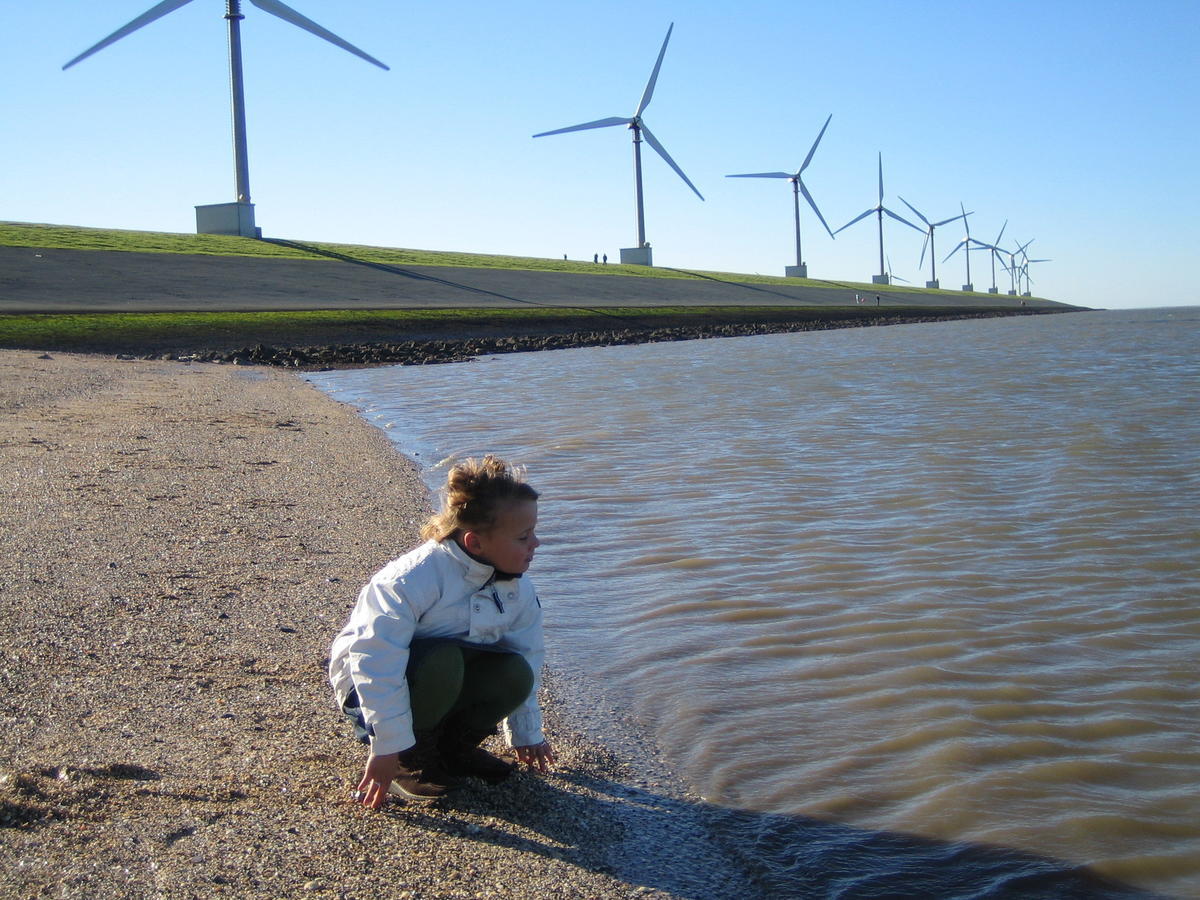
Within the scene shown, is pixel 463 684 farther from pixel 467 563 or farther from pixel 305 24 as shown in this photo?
pixel 305 24

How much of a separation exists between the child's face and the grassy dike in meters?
24.0

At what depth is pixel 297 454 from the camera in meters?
11.3

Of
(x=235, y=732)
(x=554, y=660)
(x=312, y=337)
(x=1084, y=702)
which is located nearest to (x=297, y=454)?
(x=554, y=660)

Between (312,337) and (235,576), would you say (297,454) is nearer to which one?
(235,576)

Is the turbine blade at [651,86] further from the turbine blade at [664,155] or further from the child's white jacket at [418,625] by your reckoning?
the child's white jacket at [418,625]

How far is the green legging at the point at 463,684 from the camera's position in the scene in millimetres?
3662

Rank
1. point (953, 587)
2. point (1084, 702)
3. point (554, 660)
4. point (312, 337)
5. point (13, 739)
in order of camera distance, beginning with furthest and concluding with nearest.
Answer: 1. point (312, 337)
2. point (953, 587)
3. point (554, 660)
4. point (1084, 702)
5. point (13, 739)

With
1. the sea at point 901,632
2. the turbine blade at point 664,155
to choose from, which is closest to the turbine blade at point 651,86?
the turbine blade at point 664,155

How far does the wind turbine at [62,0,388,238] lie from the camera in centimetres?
5138

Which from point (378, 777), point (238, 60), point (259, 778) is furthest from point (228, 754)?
point (238, 60)

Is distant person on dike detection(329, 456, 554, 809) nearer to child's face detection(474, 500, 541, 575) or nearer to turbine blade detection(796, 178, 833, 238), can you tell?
child's face detection(474, 500, 541, 575)

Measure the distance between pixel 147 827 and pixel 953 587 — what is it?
15.2 ft

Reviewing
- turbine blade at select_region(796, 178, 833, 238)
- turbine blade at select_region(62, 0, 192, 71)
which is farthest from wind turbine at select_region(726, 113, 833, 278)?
turbine blade at select_region(62, 0, 192, 71)

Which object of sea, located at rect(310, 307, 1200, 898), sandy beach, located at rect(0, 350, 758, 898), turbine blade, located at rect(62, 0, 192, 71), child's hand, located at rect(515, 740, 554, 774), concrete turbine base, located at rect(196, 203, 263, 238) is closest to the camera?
sandy beach, located at rect(0, 350, 758, 898)
